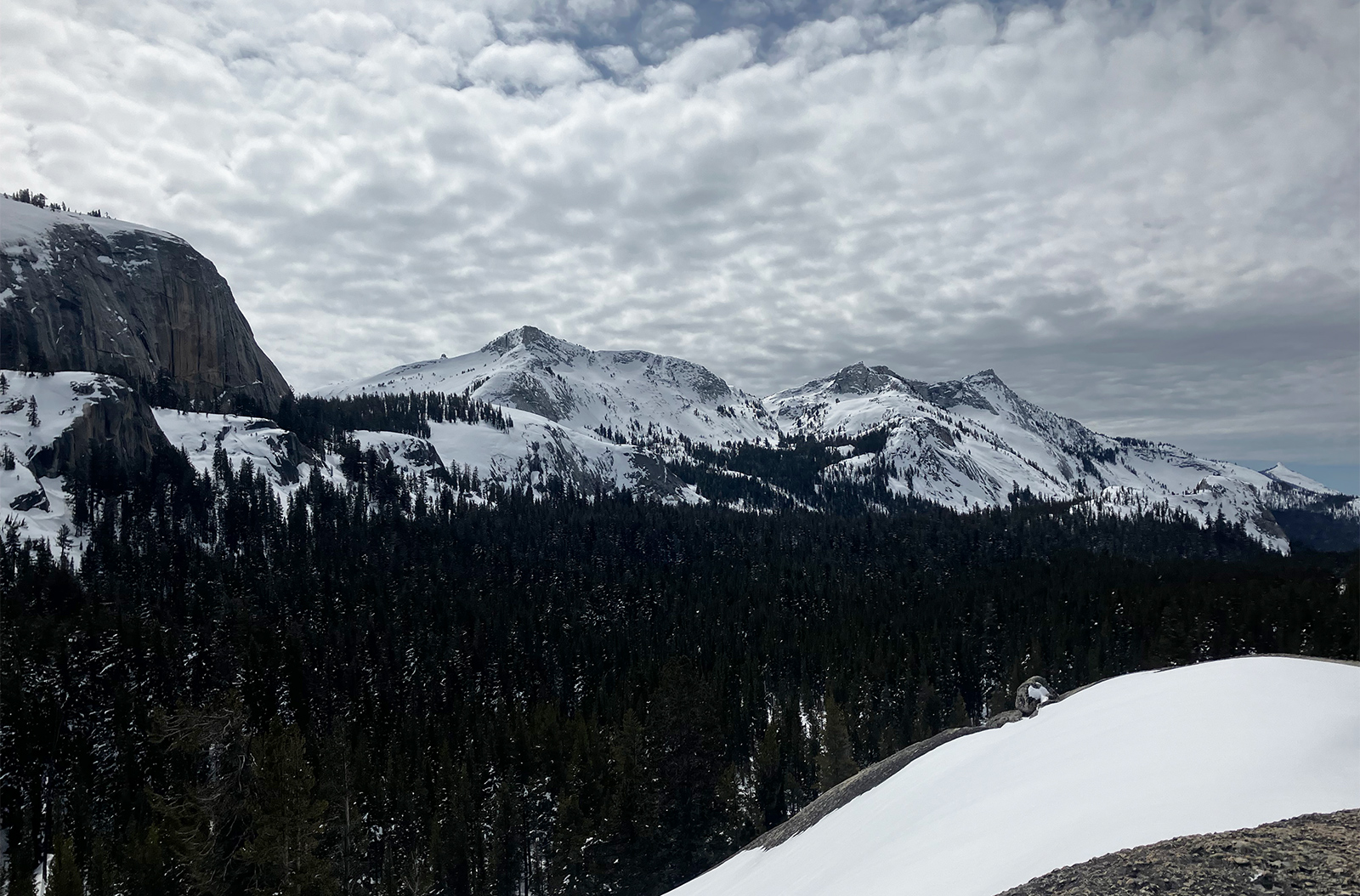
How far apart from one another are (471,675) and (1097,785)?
90604 millimetres

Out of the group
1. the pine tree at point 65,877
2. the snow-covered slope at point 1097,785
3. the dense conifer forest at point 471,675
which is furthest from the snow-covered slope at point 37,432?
the snow-covered slope at point 1097,785

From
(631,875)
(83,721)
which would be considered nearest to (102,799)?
(83,721)

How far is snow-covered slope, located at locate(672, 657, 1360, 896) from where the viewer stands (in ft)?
40.6

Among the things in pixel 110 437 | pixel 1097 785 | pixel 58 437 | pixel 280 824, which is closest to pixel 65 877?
pixel 280 824

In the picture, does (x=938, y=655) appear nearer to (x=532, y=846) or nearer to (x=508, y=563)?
(x=532, y=846)

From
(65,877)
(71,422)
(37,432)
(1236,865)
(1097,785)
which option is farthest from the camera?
(71,422)

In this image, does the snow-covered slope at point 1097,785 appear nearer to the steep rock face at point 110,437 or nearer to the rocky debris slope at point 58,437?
the rocky debris slope at point 58,437

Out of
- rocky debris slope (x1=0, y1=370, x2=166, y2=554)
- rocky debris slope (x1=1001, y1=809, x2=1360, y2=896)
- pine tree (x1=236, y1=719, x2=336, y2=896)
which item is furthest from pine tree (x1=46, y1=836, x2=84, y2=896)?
rocky debris slope (x1=0, y1=370, x2=166, y2=554)

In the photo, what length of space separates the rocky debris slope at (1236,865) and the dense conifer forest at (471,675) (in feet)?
79.0

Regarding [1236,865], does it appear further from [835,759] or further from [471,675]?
[471,675]

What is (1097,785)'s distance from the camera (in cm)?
1502

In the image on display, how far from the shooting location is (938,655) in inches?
3871

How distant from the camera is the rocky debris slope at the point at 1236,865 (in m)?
9.10

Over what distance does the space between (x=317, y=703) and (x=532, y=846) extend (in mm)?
38317
